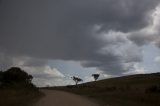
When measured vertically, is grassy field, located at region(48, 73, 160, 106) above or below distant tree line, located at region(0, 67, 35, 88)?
below

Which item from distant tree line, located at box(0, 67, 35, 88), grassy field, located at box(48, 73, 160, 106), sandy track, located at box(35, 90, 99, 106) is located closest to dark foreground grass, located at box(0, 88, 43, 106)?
sandy track, located at box(35, 90, 99, 106)

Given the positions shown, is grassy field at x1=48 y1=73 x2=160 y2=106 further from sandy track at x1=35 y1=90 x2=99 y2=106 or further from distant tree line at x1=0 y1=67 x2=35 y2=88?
distant tree line at x1=0 y1=67 x2=35 y2=88

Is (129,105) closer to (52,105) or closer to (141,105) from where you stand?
(141,105)

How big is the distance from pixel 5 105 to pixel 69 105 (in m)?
4.73

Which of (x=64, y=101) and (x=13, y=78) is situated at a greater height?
(x=13, y=78)

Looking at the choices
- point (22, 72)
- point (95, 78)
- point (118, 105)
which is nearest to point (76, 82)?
point (95, 78)

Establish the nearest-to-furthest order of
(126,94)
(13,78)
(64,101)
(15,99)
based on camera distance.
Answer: (64,101)
(15,99)
(126,94)
(13,78)

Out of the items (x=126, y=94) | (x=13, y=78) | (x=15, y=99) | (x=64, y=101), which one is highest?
(x=13, y=78)

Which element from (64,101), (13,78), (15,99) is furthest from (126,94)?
(13,78)

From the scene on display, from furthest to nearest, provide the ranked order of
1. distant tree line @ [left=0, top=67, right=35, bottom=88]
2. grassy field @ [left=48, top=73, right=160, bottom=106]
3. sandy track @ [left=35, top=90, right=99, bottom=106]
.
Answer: distant tree line @ [left=0, top=67, right=35, bottom=88] < grassy field @ [left=48, top=73, right=160, bottom=106] < sandy track @ [left=35, top=90, right=99, bottom=106]

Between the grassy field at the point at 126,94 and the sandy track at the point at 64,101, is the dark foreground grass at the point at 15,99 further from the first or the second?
the grassy field at the point at 126,94

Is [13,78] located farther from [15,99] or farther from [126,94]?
[15,99]

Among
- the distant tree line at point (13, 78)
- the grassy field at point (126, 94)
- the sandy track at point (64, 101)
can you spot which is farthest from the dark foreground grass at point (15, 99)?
the distant tree line at point (13, 78)

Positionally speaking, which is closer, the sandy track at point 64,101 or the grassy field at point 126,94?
the sandy track at point 64,101
